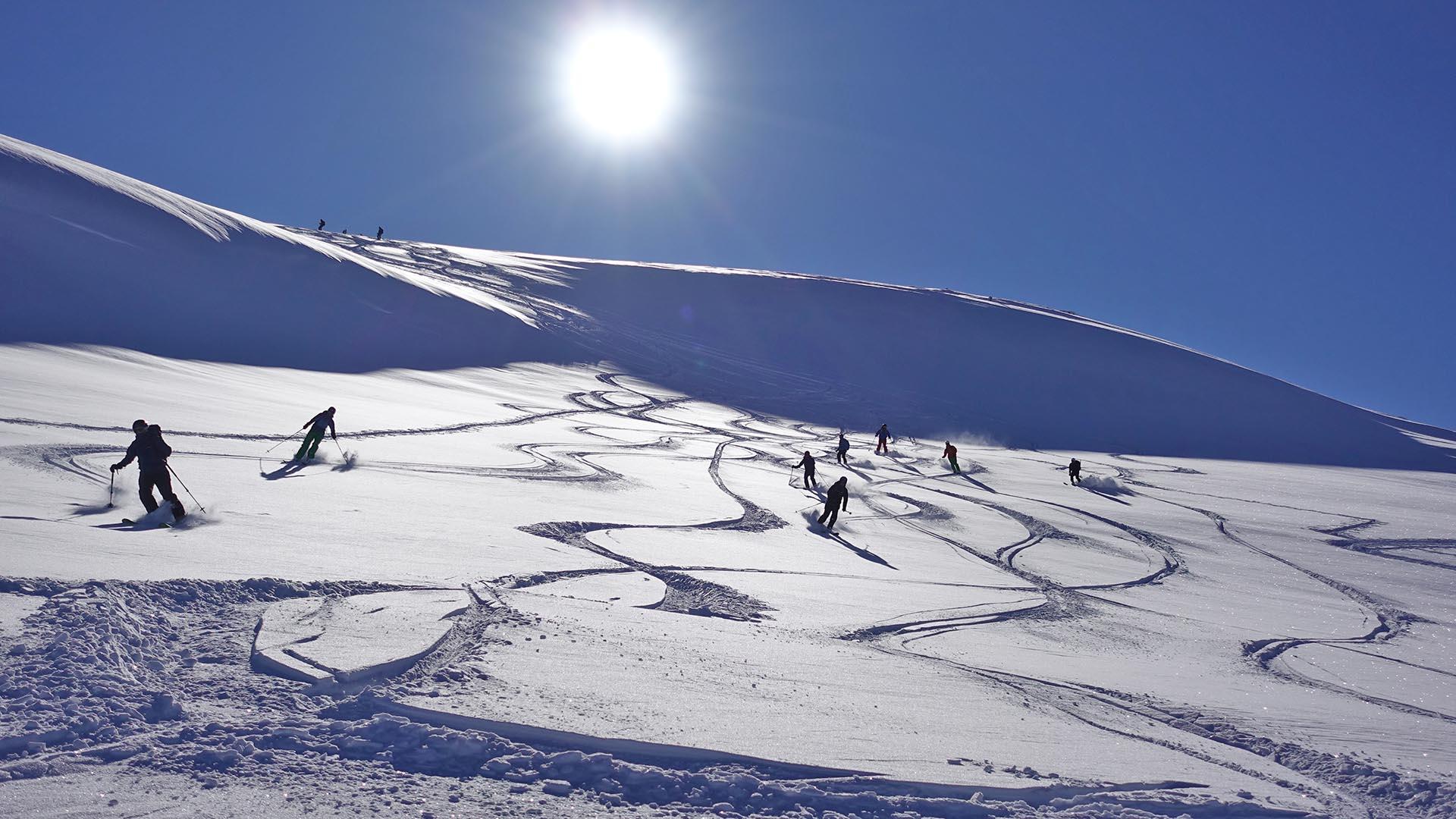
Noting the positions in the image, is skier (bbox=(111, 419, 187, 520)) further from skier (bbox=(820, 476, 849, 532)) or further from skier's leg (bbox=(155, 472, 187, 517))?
skier (bbox=(820, 476, 849, 532))

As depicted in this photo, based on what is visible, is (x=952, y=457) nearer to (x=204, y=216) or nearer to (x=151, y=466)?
(x=151, y=466)

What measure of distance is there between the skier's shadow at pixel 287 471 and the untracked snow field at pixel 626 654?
0.47 feet

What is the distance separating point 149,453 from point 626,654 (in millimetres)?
6173

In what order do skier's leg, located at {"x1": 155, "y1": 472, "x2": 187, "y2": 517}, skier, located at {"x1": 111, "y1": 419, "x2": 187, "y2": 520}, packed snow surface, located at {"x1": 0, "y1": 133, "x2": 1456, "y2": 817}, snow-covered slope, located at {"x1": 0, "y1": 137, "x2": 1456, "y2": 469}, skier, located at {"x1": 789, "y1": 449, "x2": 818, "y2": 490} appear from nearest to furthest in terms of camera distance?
packed snow surface, located at {"x1": 0, "y1": 133, "x2": 1456, "y2": 817} → skier's leg, located at {"x1": 155, "y1": 472, "x2": 187, "y2": 517} → skier, located at {"x1": 111, "y1": 419, "x2": 187, "y2": 520} → skier, located at {"x1": 789, "y1": 449, "x2": 818, "y2": 490} → snow-covered slope, located at {"x1": 0, "y1": 137, "x2": 1456, "y2": 469}

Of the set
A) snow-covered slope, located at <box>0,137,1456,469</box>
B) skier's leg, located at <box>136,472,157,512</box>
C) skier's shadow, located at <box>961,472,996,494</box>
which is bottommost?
skier's leg, located at <box>136,472,157,512</box>

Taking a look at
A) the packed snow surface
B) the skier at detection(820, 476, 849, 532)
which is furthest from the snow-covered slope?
the skier at detection(820, 476, 849, 532)

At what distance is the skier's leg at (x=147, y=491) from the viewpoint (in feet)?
29.0

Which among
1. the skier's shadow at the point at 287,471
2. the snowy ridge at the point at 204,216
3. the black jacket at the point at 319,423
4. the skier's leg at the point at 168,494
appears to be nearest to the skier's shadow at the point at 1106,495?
the black jacket at the point at 319,423

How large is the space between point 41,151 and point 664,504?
35140 millimetres

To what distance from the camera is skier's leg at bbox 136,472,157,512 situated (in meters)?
8.84

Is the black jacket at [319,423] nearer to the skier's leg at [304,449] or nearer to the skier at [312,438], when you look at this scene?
the skier at [312,438]

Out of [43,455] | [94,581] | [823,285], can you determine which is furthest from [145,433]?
[823,285]

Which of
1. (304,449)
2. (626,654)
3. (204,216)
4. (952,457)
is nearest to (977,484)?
(952,457)

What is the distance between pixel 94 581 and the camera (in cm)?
608
